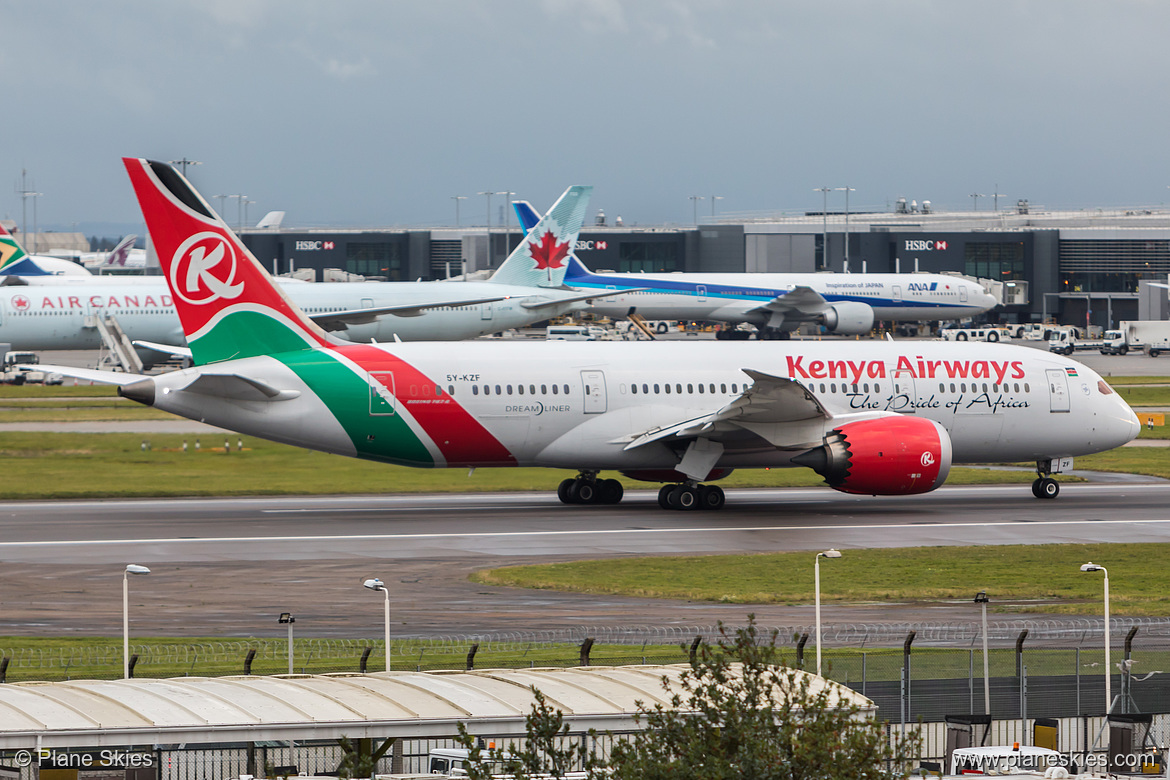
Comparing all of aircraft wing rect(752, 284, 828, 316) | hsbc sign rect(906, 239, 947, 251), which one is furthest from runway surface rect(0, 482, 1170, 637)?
hsbc sign rect(906, 239, 947, 251)

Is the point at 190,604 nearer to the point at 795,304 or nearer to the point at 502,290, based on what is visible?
the point at 502,290

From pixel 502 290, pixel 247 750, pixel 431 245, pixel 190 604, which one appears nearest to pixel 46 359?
pixel 502 290

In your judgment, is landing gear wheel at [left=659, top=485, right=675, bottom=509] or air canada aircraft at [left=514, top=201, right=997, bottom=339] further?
air canada aircraft at [left=514, top=201, right=997, bottom=339]

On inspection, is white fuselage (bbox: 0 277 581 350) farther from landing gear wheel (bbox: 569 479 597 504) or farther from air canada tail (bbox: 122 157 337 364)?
air canada tail (bbox: 122 157 337 364)

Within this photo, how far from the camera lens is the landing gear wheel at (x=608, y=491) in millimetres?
41344

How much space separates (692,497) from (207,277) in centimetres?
1363

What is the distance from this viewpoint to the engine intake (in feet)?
361

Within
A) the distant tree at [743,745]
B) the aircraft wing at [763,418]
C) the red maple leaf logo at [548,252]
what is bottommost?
the distant tree at [743,745]

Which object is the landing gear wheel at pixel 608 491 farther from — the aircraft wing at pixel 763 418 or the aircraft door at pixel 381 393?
the aircraft door at pixel 381 393

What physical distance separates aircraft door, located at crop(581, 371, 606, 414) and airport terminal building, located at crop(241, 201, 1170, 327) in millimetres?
99464

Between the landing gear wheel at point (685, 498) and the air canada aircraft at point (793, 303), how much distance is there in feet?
230

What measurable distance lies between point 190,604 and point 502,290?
5777 cm

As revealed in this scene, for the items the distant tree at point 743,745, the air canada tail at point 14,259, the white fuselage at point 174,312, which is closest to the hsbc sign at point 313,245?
the air canada tail at point 14,259

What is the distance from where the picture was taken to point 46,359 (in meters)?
106
